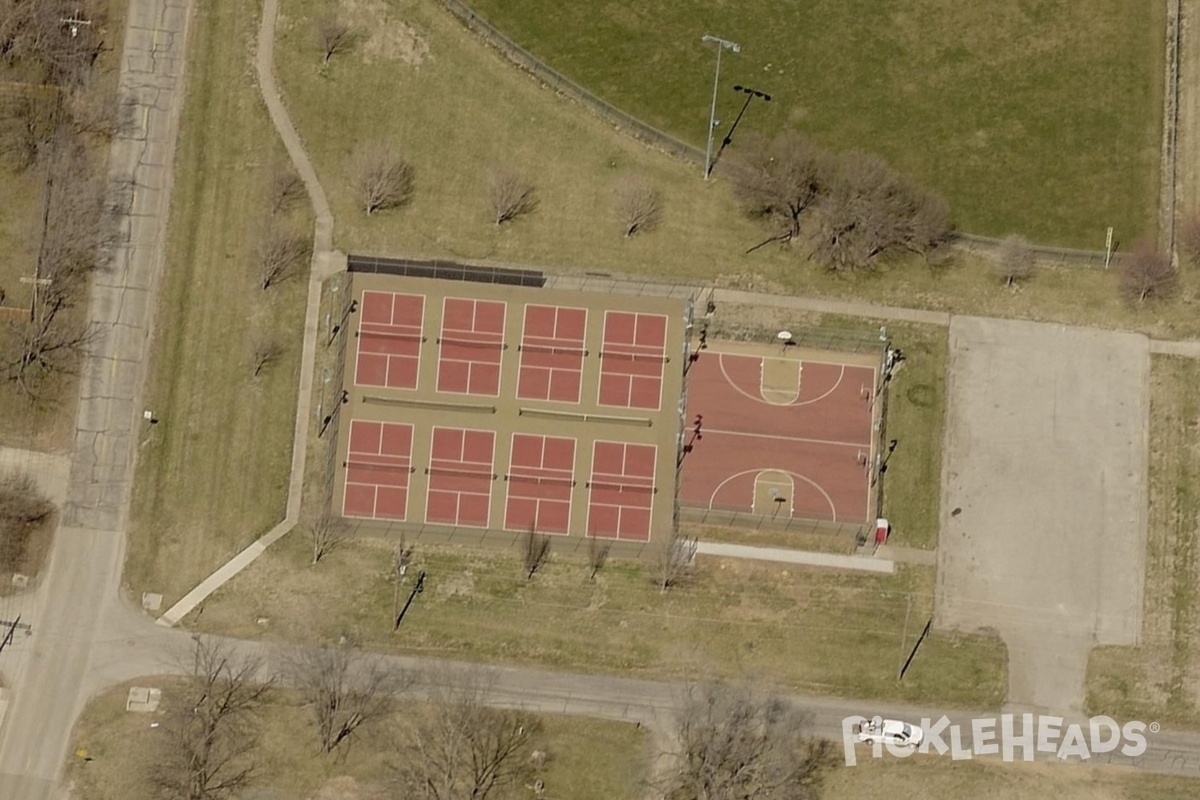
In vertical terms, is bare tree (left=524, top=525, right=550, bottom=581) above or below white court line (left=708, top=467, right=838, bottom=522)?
below

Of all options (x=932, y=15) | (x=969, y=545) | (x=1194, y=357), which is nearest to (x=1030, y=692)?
(x=969, y=545)

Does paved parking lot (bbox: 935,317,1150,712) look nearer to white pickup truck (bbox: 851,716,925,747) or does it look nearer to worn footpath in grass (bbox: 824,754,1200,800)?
worn footpath in grass (bbox: 824,754,1200,800)

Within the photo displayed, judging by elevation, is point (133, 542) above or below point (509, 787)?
above

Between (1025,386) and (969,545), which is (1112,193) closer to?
(1025,386)

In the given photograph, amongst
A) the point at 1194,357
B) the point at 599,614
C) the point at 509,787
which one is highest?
the point at 1194,357

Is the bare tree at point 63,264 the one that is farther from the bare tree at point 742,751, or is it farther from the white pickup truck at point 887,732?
the white pickup truck at point 887,732

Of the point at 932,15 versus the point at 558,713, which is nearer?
the point at 558,713

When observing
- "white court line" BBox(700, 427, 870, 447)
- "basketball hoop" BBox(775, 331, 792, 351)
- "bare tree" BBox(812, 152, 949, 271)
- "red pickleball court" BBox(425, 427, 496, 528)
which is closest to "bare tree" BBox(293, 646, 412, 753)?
"red pickleball court" BBox(425, 427, 496, 528)
